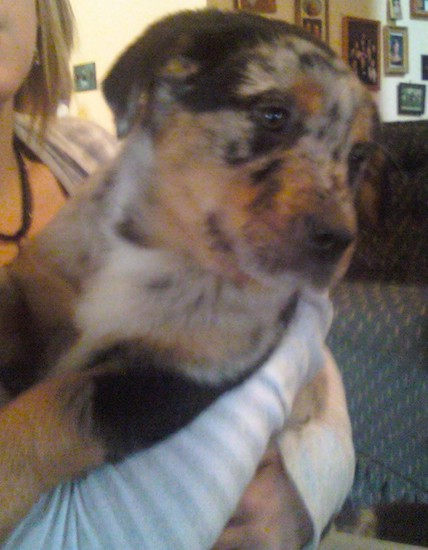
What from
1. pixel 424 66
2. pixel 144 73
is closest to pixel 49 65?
pixel 144 73

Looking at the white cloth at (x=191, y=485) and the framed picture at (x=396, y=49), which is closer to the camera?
the white cloth at (x=191, y=485)

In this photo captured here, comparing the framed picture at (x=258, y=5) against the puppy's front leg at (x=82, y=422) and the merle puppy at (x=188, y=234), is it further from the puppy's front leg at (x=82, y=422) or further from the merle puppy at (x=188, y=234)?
the puppy's front leg at (x=82, y=422)

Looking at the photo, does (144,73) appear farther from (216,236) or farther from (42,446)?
(42,446)

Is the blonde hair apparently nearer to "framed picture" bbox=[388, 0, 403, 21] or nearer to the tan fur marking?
the tan fur marking

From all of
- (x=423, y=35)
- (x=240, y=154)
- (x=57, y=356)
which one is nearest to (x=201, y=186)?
(x=240, y=154)

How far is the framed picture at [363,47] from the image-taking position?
322cm

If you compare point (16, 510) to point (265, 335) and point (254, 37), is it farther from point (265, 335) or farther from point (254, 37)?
point (254, 37)

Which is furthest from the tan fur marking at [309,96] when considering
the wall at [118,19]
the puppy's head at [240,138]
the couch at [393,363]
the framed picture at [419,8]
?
the framed picture at [419,8]

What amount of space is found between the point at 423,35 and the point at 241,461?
3.59 meters

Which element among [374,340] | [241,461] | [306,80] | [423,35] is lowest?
[374,340]

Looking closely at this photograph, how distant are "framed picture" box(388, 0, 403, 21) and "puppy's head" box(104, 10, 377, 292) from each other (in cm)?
281

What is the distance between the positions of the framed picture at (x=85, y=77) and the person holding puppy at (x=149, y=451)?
5.20 ft

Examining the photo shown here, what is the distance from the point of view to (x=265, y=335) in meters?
0.98

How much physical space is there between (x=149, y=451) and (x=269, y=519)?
0.28 metres
